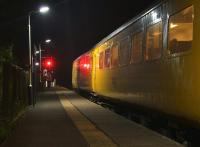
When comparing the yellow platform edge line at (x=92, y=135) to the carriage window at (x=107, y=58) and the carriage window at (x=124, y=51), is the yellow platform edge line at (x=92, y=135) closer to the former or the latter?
the carriage window at (x=124, y=51)

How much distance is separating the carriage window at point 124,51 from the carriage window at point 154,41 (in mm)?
3076

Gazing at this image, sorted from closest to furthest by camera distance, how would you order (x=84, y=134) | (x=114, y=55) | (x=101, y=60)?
(x=84, y=134)
(x=114, y=55)
(x=101, y=60)

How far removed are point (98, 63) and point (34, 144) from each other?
14993 mm

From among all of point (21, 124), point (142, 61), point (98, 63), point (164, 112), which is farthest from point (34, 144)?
point (98, 63)

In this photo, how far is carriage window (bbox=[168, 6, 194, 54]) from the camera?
10695 mm

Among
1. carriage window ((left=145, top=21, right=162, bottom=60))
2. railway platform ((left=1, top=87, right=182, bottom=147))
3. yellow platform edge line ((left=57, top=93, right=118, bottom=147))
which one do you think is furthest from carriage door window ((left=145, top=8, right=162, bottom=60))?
yellow platform edge line ((left=57, top=93, right=118, bottom=147))

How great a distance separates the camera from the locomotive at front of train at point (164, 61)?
10.3 metres

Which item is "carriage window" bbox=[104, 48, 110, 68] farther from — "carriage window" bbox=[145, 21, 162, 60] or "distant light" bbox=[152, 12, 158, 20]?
"distant light" bbox=[152, 12, 158, 20]

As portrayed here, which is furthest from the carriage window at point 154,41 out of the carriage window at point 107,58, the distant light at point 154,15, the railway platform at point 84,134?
the carriage window at point 107,58

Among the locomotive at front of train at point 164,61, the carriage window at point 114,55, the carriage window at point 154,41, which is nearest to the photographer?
the locomotive at front of train at point 164,61

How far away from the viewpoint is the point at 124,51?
18.2 meters

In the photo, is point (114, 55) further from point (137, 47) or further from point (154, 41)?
point (154, 41)

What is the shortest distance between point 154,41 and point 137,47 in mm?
2328

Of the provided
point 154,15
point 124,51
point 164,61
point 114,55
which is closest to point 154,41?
point 154,15
